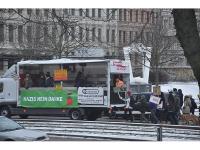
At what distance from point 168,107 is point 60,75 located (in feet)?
19.2

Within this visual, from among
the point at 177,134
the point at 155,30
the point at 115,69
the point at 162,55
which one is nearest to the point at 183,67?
the point at 162,55

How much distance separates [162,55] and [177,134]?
71.8ft

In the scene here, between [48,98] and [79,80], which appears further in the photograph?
[48,98]

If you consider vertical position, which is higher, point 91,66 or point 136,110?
point 91,66

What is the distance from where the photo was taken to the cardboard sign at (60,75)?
78.2 ft

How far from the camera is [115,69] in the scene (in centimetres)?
2361

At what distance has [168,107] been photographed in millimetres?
20688

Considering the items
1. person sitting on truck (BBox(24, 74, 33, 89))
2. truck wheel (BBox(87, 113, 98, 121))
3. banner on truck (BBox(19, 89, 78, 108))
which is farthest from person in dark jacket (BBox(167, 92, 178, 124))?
person sitting on truck (BBox(24, 74, 33, 89))

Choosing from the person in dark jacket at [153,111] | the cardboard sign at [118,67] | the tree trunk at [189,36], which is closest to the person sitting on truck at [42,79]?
the cardboard sign at [118,67]

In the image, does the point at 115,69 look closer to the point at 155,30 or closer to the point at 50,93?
the point at 50,93

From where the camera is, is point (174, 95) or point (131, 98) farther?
point (131, 98)

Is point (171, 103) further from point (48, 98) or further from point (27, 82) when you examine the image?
point (27, 82)

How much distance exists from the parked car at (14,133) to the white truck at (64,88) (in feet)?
31.5

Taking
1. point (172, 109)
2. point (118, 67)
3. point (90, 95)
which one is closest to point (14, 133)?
point (172, 109)
